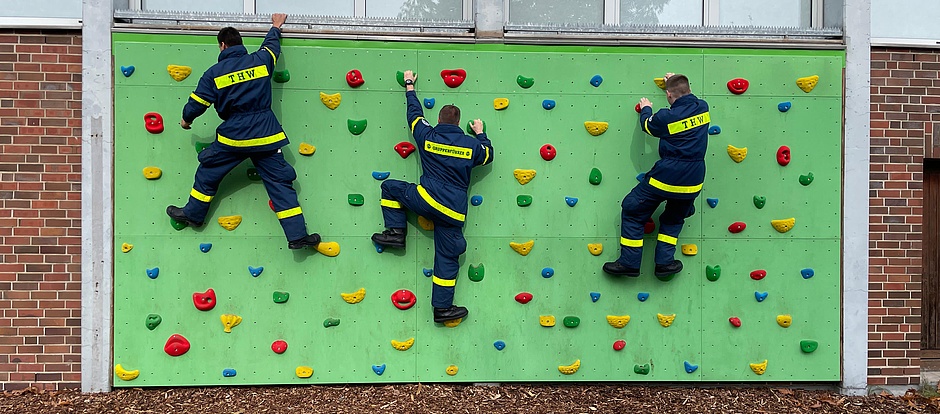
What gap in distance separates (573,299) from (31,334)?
454cm

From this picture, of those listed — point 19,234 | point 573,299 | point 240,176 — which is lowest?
point 573,299

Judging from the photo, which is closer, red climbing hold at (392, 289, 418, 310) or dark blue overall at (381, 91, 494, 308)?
dark blue overall at (381, 91, 494, 308)

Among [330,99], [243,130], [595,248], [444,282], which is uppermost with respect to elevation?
[330,99]

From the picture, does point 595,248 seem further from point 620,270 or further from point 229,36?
point 229,36

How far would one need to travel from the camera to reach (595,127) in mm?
5762

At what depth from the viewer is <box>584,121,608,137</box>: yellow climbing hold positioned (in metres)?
5.76

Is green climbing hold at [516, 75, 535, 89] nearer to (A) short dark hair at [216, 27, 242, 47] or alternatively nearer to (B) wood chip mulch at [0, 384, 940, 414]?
(A) short dark hair at [216, 27, 242, 47]

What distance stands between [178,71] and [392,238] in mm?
2210

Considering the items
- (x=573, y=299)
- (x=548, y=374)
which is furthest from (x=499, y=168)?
(x=548, y=374)

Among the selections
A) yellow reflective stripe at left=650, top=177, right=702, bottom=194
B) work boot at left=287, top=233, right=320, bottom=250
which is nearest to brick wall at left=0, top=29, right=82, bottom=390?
work boot at left=287, top=233, right=320, bottom=250

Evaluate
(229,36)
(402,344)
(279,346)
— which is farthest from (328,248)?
(229,36)

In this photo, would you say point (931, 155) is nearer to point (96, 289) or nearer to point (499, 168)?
point (499, 168)

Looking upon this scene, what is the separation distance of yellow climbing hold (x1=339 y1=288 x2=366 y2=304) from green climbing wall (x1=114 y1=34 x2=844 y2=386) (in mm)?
57

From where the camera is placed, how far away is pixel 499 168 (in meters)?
5.75
